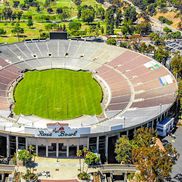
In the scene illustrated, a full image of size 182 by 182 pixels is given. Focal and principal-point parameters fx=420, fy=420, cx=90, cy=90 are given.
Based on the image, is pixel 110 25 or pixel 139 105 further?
pixel 110 25

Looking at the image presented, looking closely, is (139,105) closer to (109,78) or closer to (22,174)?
(109,78)

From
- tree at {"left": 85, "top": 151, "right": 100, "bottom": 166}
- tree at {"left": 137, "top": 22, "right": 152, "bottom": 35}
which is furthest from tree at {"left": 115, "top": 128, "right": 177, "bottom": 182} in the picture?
tree at {"left": 137, "top": 22, "right": 152, "bottom": 35}

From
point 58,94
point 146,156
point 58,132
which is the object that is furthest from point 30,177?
point 58,94

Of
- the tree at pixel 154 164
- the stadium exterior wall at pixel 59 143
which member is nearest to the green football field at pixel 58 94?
the stadium exterior wall at pixel 59 143

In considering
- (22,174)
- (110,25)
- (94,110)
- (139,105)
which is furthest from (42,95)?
(110,25)

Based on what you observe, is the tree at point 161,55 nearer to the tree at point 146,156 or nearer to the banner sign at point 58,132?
the tree at point 146,156

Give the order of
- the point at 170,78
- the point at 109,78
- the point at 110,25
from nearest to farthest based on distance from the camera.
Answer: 1. the point at 170,78
2. the point at 109,78
3. the point at 110,25

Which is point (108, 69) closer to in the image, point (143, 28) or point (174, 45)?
point (174, 45)

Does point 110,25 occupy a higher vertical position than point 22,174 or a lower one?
higher

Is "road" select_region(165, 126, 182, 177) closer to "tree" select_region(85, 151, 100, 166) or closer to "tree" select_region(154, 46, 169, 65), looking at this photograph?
"tree" select_region(85, 151, 100, 166)
